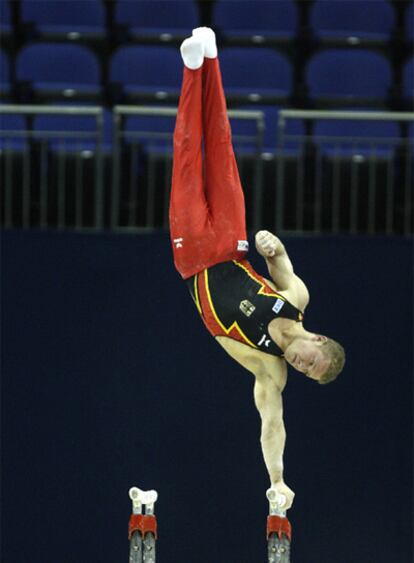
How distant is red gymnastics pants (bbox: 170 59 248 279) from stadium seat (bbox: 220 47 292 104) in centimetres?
243

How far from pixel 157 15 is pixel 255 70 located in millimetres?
988

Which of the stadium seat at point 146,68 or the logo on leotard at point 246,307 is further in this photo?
the stadium seat at point 146,68

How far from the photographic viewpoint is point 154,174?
6.84m

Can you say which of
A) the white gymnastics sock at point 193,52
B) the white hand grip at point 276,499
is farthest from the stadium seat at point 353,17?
the white hand grip at point 276,499

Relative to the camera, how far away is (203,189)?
209 inches

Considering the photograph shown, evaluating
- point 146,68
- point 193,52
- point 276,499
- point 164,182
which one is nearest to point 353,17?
point 146,68

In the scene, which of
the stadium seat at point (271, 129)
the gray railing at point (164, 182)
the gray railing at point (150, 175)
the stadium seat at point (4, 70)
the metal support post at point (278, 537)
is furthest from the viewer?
the stadium seat at point (4, 70)

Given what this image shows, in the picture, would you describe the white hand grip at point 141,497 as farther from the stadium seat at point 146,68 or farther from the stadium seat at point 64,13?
the stadium seat at point 64,13

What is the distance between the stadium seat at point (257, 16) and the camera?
27.0ft

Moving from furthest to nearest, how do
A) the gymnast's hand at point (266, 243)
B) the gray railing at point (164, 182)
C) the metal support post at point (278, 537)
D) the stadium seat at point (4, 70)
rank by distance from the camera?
the stadium seat at point (4, 70) < the gray railing at point (164, 182) < the gymnast's hand at point (266, 243) < the metal support post at point (278, 537)

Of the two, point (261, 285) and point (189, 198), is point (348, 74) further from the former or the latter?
point (261, 285)

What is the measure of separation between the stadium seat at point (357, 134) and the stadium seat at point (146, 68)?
1.08 meters

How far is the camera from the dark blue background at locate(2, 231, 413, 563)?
6539 mm

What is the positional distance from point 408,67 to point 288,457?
2999mm
